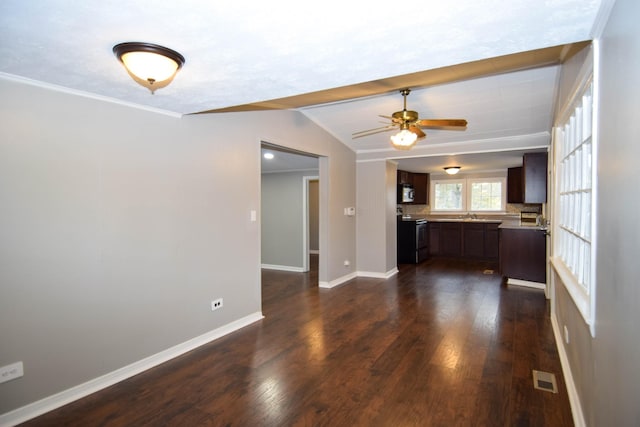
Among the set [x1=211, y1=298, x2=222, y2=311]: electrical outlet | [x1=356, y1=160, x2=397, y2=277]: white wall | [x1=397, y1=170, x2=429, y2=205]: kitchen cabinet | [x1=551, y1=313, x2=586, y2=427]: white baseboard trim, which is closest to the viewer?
[x1=551, y1=313, x2=586, y2=427]: white baseboard trim

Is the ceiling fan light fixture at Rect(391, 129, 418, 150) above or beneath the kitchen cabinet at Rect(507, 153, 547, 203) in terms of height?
above

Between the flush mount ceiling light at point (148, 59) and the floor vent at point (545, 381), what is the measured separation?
313 cm

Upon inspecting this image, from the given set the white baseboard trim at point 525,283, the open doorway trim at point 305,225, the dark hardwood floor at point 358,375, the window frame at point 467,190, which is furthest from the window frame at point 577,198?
the window frame at point 467,190

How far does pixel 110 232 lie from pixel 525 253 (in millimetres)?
5446

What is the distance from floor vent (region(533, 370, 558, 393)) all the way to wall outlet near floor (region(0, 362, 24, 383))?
338 cm

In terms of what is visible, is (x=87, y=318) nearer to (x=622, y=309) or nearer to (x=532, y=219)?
(x=622, y=309)

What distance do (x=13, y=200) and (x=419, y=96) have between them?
3606 mm

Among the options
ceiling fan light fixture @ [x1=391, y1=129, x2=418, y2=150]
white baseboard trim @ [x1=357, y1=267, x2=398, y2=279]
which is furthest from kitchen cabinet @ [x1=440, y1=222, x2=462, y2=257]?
ceiling fan light fixture @ [x1=391, y1=129, x2=418, y2=150]

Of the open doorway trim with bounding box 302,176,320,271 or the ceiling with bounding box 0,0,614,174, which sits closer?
the ceiling with bounding box 0,0,614,174

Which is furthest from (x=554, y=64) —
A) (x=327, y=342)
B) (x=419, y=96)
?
(x=327, y=342)

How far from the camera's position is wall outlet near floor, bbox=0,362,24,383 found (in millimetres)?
2115

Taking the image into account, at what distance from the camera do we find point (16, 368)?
7.13 ft

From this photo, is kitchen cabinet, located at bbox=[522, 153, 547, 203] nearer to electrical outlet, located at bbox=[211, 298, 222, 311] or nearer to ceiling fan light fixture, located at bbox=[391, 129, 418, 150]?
ceiling fan light fixture, located at bbox=[391, 129, 418, 150]

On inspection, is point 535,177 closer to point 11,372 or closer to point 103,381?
point 103,381
